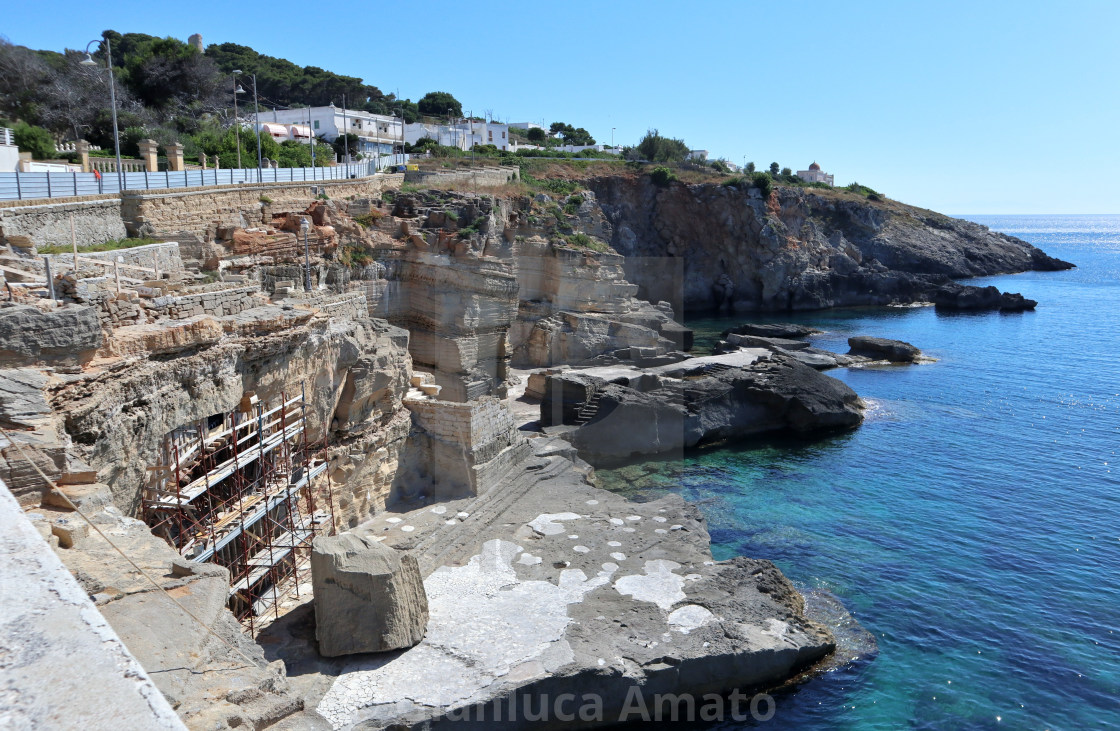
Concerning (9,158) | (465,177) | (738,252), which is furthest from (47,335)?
(738,252)

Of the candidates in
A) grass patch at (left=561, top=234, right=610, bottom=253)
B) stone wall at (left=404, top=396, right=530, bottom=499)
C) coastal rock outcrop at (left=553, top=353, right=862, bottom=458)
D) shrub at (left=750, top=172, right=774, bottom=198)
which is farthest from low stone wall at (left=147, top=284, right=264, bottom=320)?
shrub at (left=750, top=172, right=774, bottom=198)

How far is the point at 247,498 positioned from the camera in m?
11.3

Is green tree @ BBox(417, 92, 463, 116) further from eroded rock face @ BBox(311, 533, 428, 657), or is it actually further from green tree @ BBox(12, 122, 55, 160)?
eroded rock face @ BBox(311, 533, 428, 657)

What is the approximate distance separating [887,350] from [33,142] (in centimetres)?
3906

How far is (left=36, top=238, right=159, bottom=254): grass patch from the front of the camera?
14.1 m

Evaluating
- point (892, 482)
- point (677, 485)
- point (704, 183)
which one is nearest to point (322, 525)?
point (677, 485)

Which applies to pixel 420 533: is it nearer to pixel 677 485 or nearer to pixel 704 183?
pixel 677 485

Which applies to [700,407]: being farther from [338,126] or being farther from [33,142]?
[338,126]

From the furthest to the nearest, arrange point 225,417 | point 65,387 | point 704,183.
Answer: point 704,183
point 225,417
point 65,387

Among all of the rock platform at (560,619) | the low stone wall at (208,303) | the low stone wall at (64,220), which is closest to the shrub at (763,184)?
the rock platform at (560,619)

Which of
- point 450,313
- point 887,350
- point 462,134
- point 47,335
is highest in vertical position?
point 462,134

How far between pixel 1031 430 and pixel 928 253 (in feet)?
153

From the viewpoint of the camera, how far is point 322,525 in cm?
1345

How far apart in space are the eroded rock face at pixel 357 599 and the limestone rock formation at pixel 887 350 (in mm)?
35817
